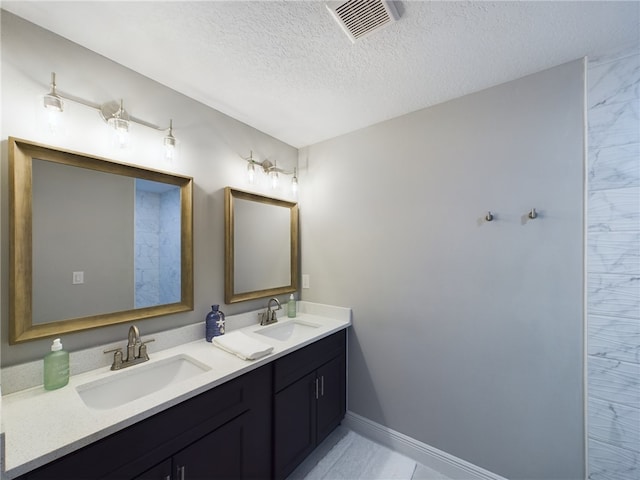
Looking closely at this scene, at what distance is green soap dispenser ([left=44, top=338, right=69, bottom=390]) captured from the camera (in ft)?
3.62

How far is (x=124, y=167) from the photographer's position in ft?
4.61

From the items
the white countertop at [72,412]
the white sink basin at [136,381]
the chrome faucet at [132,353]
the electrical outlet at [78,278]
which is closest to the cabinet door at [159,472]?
the white countertop at [72,412]

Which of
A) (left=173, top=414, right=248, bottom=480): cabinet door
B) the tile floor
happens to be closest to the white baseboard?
the tile floor

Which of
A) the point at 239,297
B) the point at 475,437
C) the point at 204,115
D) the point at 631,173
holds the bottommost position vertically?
the point at 475,437

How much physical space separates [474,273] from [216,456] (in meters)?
1.70

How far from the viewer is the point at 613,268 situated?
50.1 inches

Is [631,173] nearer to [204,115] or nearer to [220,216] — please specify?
[220,216]

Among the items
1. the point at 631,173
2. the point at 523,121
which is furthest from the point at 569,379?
the point at 523,121

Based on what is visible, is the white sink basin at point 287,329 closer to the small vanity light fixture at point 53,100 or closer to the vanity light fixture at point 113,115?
the vanity light fixture at point 113,115

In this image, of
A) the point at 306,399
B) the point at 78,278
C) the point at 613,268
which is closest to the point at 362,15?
the point at 613,268

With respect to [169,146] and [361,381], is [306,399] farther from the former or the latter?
[169,146]

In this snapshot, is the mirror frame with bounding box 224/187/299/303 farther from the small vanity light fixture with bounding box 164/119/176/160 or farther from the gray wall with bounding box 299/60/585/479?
the gray wall with bounding box 299/60/585/479

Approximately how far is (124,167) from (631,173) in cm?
253

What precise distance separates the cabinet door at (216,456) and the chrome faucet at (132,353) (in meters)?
0.52
